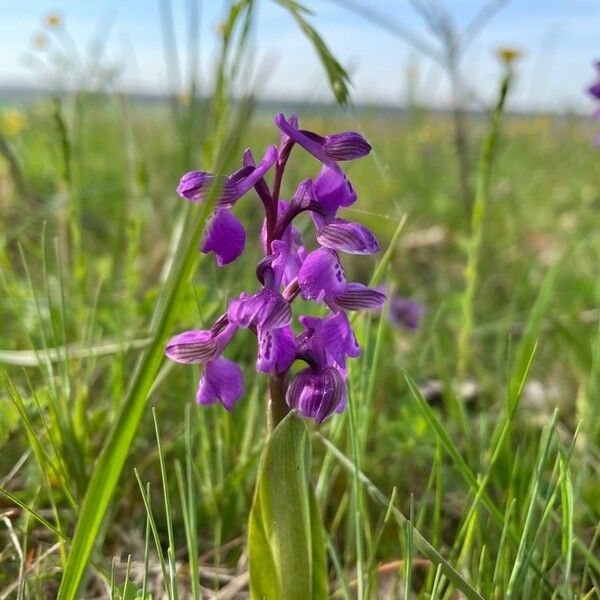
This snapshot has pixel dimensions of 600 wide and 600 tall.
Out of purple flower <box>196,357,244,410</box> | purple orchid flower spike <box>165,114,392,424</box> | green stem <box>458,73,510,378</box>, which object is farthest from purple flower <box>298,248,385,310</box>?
green stem <box>458,73,510,378</box>

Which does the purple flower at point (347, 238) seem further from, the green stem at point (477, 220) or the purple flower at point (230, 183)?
the green stem at point (477, 220)

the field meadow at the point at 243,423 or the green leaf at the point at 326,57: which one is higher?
the green leaf at the point at 326,57

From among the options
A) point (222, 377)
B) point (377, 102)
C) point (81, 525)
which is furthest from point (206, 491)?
point (377, 102)

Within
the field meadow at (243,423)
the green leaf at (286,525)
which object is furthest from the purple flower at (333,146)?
the green leaf at (286,525)

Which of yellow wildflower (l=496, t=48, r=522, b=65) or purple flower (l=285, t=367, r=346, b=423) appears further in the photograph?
yellow wildflower (l=496, t=48, r=522, b=65)

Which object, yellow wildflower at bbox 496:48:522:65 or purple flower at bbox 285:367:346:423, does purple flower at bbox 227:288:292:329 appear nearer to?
purple flower at bbox 285:367:346:423

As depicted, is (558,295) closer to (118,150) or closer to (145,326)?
(145,326)
